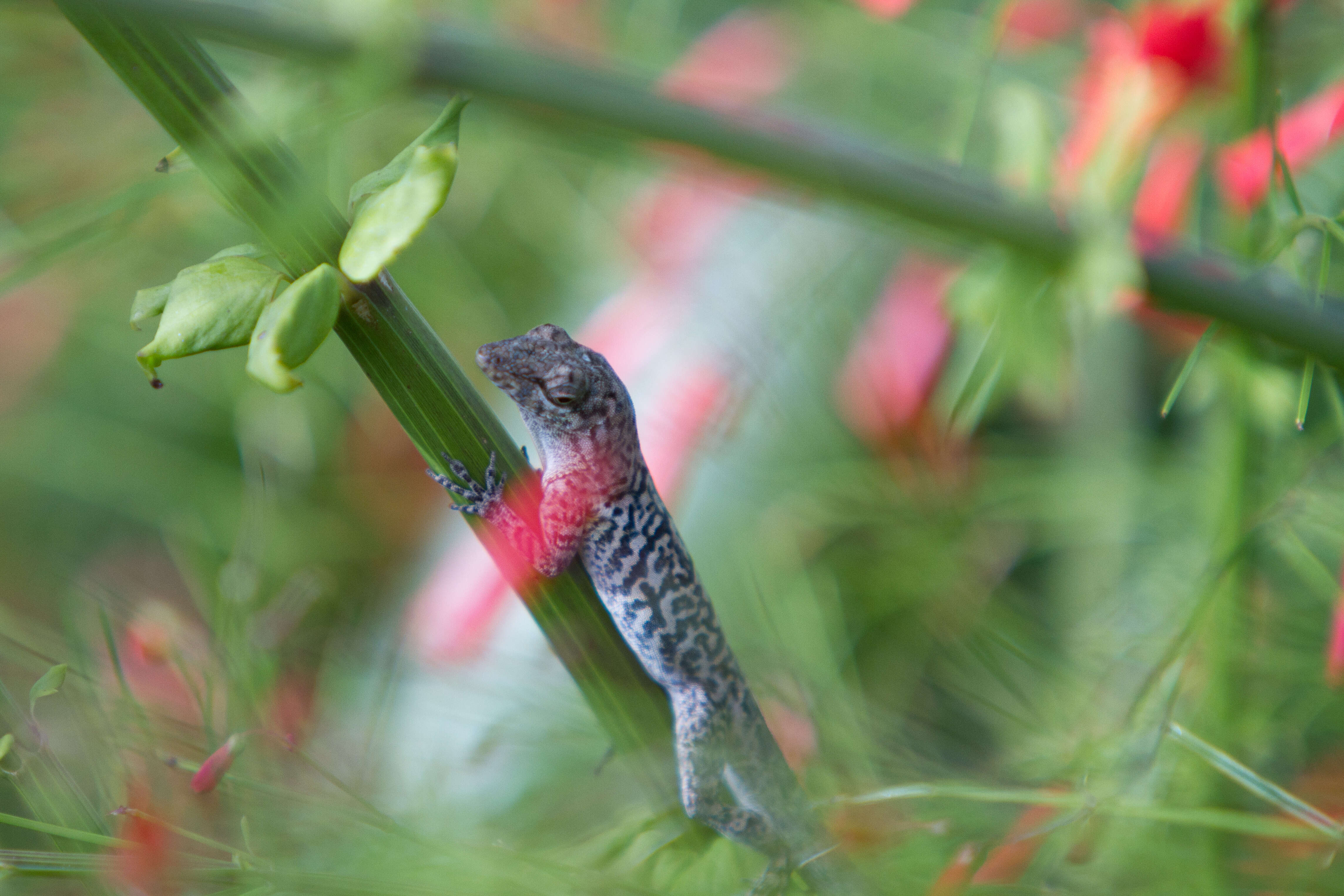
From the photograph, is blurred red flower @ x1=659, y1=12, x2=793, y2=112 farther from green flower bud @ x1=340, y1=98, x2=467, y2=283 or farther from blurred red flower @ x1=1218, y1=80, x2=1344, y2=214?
green flower bud @ x1=340, y1=98, x2=467, y2=283

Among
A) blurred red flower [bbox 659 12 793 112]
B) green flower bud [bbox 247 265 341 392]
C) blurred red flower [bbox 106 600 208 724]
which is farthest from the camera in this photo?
blurred red flower [bbox 659 12 793 112]

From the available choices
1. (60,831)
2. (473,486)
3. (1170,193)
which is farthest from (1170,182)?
(60,831)

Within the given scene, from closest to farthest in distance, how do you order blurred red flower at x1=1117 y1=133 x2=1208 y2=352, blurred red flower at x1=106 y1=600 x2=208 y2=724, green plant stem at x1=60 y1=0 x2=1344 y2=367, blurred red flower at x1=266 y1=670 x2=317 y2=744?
green plant stem at x1=60 y1=0 x2=1344 y2=367 < blurred red flower at x1=106 y1=600 x2=208 y2=724 < blurred red flower at x1=266 y1=670 x2=317 y2=744 < blurred red flower at x1=1117 y1=133 x2=1208 y2=352

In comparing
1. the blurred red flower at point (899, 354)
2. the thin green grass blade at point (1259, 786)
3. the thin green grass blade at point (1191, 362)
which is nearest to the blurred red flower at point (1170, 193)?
the thin green grass blade at point (1191, 362)

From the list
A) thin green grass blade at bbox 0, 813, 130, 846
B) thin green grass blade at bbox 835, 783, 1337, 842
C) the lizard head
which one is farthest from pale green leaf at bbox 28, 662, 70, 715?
thin green grass blade at bbox 835, 783, 1337, 842

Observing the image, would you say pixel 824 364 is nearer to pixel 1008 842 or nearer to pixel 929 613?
pixel 929 613

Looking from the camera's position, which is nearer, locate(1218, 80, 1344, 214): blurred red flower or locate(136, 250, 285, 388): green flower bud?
locate(136, 250, 285, 388): green flower bud
